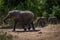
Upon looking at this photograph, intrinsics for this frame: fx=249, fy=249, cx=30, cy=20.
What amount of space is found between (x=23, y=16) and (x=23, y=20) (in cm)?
26

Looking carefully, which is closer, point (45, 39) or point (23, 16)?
point (45, 39)

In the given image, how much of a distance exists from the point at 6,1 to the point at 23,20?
14.8 meters

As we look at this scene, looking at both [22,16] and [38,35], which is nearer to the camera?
Result: [38,35]

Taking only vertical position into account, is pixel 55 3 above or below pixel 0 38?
below

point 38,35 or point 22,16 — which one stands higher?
point 22,16

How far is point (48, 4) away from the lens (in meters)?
40.6

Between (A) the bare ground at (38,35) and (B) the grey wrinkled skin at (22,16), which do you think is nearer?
(A) the bare ground at (38,35)

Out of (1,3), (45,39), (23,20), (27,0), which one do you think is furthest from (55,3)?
(45,39)

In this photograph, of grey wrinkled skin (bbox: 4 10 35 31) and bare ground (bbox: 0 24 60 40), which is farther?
grey wrinkled skin (bbox: 4 10 35 31)

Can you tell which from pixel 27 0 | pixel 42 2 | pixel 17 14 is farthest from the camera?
pixel 42 2

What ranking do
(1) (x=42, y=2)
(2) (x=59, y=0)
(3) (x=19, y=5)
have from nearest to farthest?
(3) (x=19, y=5) → (2) (x=59, y=0) → (1) (x=42, y=2)

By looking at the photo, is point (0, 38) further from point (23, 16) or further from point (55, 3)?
point (55, 3)

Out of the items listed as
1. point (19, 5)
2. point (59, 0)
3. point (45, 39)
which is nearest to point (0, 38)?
point (45, 39)

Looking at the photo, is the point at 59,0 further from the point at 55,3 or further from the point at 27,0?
the point at 27,0
